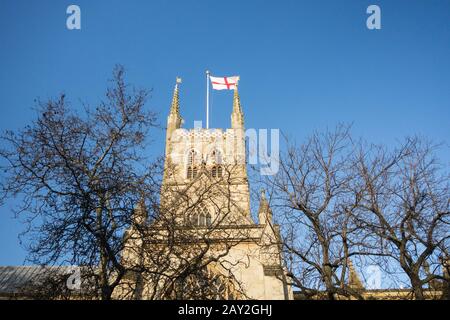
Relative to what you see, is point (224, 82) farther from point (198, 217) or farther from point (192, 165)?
point (198, 217)

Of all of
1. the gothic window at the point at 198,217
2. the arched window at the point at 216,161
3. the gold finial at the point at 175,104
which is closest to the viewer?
the gothic window at the point at 198,217

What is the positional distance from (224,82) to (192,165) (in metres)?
9.81

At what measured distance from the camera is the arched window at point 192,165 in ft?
129

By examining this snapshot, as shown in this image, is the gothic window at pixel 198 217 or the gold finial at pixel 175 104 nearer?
the gothic window at pixel 198 217

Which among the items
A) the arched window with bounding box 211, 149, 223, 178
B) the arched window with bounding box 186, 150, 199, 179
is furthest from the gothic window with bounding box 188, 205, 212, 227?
the arched window with bounding box 186, 150, 199, 179

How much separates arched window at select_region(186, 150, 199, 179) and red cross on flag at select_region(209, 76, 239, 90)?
8578 millimetres

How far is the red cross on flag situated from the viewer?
3659 cm

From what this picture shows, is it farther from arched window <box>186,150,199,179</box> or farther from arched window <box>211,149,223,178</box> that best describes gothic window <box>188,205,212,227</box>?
arched window <box>186,150,199,179</box>

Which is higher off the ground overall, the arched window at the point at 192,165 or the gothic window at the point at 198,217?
the arched window at the point at 192,165

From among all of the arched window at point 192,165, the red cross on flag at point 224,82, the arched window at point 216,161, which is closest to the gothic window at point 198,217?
the arched window at point 216,161

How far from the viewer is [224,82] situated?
120 feet

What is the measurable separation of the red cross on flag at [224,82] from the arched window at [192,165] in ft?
28.1

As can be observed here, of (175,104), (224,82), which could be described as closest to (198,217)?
(224,82)

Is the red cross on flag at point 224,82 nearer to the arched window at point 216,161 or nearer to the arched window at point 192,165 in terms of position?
the arched window at point 216,161
